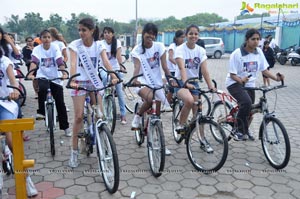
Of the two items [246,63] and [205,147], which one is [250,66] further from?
[205,147]

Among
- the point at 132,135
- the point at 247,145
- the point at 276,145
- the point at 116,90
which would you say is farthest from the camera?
the point at 116,90

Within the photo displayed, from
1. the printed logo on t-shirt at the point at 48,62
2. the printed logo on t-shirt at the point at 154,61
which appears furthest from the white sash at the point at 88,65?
the printed logo on t-shirt at the point at 48,62

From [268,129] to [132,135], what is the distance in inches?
88.4

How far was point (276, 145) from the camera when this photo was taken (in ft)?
12.8

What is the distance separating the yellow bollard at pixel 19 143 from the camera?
2410mm

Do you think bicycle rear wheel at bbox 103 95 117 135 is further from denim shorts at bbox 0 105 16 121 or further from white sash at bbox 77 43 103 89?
denim shorts at bbox 0 105 16 121

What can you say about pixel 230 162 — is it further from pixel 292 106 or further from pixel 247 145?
pixel 292 106

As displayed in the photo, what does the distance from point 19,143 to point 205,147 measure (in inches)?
92.9

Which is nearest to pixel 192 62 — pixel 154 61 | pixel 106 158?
pixel 154 61

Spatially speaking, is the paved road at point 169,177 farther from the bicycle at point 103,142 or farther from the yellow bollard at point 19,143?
the yellow bollard at point 19,143

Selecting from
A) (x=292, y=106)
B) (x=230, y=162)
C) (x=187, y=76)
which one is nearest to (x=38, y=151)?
(x=187, y=76)

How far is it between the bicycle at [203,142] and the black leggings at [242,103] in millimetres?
637

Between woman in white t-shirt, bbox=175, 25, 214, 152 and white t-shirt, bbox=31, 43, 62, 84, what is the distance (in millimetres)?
2030

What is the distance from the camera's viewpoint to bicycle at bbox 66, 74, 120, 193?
309 cm
